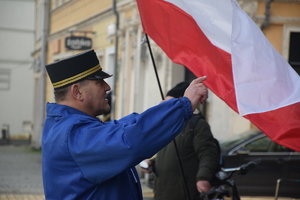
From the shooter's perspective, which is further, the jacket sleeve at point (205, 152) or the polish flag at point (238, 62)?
the jacket sleeve at point (205, 152)

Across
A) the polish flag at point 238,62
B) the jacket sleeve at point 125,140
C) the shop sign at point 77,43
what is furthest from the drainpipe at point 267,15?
the jacket sleeve at point 125,140

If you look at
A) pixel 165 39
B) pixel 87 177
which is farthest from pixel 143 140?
pixel 165 39

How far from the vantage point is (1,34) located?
34844 millimetres

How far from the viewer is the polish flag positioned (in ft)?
10.5

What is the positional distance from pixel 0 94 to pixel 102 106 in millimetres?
32941

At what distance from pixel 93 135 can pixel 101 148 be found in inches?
3.1

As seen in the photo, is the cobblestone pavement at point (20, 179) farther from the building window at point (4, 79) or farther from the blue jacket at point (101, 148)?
the building window at point (4, 79)

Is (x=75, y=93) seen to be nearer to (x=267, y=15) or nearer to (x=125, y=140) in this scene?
(x=125, y=140)

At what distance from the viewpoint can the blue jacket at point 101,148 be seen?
247 centimetres

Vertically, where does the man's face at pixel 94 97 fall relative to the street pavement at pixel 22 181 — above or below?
above

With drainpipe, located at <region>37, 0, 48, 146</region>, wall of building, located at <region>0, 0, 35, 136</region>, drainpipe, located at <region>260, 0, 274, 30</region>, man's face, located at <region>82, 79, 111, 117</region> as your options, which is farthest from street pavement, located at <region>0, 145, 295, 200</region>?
wall of building, located at <region>0, 0, 35, 136</region>

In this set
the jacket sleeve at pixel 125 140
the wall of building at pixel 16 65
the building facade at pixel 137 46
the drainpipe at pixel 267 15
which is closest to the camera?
the jacket sleeve at pixel 125 140

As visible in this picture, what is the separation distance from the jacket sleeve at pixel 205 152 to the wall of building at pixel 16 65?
100 ft

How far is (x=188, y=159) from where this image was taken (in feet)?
16.3
